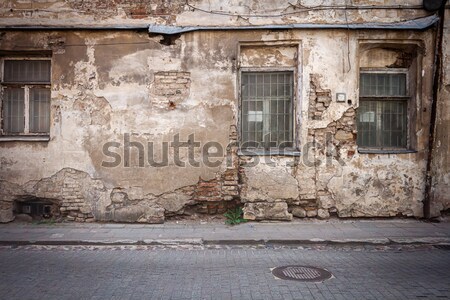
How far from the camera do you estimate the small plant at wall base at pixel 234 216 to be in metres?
7.97

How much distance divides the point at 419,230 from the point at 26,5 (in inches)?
393

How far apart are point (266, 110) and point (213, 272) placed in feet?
14.8

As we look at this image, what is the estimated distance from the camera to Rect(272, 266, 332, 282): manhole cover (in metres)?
4.87

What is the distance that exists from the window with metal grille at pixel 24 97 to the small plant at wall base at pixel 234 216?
4730 millimetres

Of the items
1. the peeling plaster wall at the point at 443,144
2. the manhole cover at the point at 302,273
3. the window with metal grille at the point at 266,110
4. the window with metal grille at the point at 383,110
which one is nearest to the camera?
the manhole cover at the point at 302,273

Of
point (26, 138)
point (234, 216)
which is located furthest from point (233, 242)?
point (26, 138)

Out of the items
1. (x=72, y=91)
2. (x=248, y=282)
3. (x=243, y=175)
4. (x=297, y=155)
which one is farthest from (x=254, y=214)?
A: (x=72, y=91)

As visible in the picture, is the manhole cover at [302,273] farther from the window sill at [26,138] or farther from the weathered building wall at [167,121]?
the window sill at [26,138]

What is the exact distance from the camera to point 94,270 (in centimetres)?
520

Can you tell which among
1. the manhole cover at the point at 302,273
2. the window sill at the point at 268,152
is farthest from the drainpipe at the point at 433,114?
the manhole cover at the point at 302,273

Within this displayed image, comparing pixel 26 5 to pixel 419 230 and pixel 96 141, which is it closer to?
pixel 96 141

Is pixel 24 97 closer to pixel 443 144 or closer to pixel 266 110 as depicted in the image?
pixel 266 110

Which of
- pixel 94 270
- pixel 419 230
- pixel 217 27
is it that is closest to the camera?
→ pixel 94 270

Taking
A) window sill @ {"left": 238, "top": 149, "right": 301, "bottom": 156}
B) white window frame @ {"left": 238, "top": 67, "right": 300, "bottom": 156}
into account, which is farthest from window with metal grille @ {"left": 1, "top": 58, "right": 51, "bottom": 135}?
window sill @ {"left": 238, "top": 149, "right": 301, "bottom": 156}
